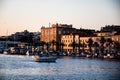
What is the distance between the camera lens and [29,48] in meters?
29.1

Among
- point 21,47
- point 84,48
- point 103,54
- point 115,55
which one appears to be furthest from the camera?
point 21,47

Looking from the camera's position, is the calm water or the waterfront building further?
the waterfront building

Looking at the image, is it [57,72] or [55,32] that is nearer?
[57,72]

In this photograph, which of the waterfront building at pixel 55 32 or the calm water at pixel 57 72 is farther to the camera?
the waterfront building at pixel 55 32

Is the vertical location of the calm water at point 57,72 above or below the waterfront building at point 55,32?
below

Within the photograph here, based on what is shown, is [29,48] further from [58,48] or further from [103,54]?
[103,54]

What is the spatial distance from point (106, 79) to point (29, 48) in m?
20.7

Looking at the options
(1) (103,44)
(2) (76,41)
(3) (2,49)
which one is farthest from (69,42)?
(3) (2,49)

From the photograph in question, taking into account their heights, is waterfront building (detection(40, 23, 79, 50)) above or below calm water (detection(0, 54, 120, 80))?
above

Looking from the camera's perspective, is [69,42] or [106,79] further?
[69,42]

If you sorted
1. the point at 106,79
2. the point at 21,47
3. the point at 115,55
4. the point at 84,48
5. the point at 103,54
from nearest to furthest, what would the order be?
the point at 106,79 < the point at 115,55 < the point at 103,54 < the point at 84,48 < the point at 21,47

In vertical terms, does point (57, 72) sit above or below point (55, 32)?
below

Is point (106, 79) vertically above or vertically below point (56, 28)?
below

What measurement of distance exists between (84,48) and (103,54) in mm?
3125
